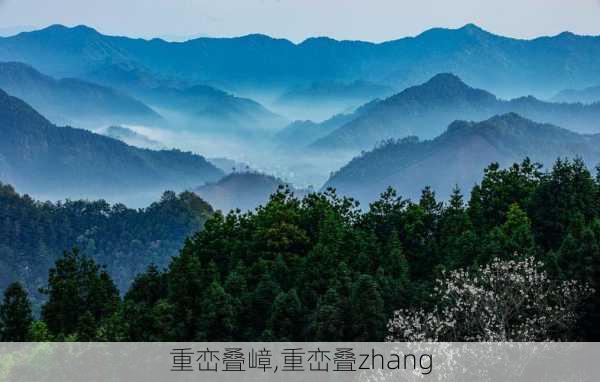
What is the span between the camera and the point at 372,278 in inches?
903

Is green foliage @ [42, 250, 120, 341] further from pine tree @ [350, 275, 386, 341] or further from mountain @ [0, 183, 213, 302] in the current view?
mountain @ [0, 183, 213, 302]

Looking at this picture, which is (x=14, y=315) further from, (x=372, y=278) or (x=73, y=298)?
(x=372, y=278)

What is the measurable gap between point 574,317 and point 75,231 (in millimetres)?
109839

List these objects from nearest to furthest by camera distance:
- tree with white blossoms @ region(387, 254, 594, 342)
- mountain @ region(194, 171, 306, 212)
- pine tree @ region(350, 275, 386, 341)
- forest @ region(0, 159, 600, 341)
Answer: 1. tree with white blossoms @ region(387, 254, 594, 342)
2. forest @ region(0, 159, 600, 341)
3. pine tree @ region(350, 275, 386, 341)
4. mountain @ region(194, 171, 306, 212)

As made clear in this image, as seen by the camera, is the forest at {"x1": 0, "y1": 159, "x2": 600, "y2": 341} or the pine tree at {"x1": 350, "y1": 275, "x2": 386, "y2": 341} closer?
the forest at {"x1": 0, "y1": 159, "x2": 600, "y2": 341}

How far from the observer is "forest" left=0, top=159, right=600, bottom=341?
19.6 meters

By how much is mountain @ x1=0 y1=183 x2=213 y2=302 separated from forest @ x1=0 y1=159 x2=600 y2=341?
8030 cm

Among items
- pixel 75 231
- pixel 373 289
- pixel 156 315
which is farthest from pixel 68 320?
pixel 75 231

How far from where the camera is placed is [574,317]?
65.2 ft

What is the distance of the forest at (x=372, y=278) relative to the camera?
19.6m

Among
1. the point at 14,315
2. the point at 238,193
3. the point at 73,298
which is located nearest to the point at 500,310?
the point at 73,298

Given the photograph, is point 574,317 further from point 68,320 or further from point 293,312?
point 68,320

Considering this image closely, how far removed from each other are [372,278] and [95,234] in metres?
106

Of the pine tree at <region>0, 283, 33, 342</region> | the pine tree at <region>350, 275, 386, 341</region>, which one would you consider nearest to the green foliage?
the pine tree at <region>0, 283, 33, 342</region>
